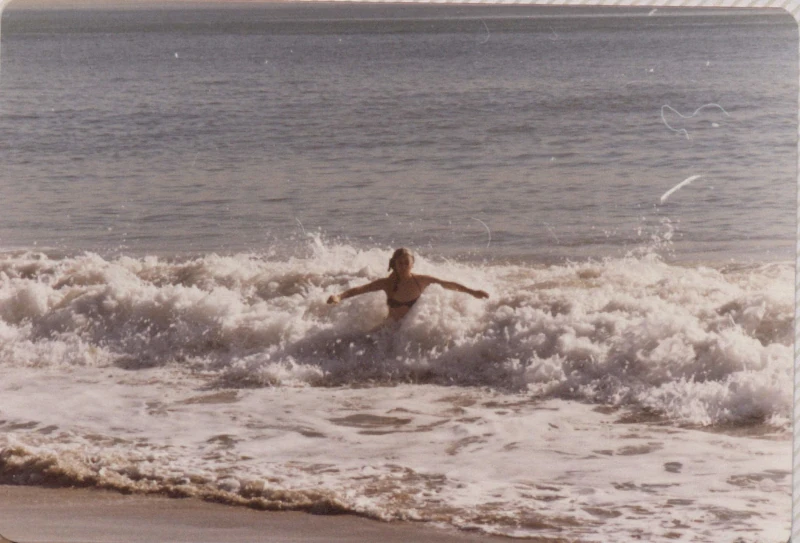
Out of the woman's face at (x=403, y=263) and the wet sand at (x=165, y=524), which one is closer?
the wet sand at (x=165, y=524)

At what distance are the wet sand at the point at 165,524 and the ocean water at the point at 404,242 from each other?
0.06 meters

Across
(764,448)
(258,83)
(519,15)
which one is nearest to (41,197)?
(258,83)

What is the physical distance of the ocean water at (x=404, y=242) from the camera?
2973mm

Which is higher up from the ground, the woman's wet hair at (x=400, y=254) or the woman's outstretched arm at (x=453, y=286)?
the woman's wet hair at (x=400, y=254)

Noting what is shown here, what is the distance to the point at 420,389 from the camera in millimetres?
3273

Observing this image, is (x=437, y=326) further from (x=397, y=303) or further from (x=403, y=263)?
(x=403, y=263)

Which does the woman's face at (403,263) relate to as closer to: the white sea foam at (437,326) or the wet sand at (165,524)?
the white sea foam at (437,326)

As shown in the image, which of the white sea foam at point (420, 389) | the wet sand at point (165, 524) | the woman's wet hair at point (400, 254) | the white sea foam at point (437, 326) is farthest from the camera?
the woman's wet hair at point (400, 254)

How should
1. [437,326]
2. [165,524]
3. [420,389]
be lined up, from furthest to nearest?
[437,326] < [420,389] < [165,524]

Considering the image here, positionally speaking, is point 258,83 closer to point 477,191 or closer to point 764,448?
point 477,191

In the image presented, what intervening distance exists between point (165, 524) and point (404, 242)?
4.12ft

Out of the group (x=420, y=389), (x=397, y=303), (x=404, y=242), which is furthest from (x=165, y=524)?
(x=404, y=242)

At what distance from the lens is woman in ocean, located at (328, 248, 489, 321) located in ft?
10.8

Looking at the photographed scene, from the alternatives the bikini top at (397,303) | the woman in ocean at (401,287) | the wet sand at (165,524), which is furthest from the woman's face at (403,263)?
the wet sand at (165,524)
